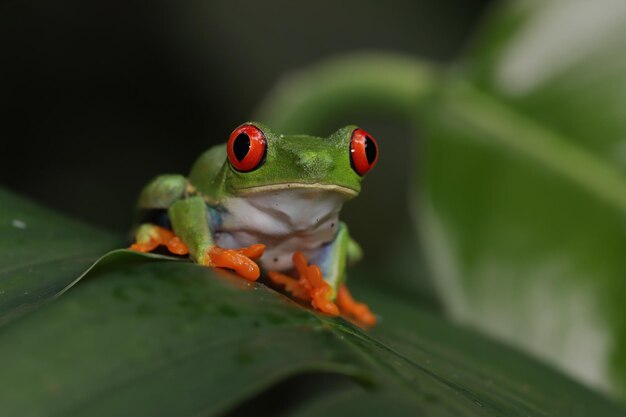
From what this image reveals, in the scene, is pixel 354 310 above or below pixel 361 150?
below

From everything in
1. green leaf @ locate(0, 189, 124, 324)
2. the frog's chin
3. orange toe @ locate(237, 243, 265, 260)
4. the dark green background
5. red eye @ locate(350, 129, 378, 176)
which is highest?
the dark green background

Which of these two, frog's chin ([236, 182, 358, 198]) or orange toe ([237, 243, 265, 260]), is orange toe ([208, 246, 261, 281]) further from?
frog's chin ([236, 182, 358, 198])

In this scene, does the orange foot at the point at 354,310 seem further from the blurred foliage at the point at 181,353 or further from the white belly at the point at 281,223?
the blurred foliage at the point at 181,353

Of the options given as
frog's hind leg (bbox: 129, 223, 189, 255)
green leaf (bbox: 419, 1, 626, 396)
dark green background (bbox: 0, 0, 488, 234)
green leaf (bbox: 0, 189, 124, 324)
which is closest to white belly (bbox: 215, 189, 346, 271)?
frog's hind leg (bbox: 129, 223, 189, 255)

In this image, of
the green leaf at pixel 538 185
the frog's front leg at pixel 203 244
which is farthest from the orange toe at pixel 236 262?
the green leaf at pixel 538 185

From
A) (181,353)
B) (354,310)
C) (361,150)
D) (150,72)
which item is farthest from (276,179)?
(150,72)

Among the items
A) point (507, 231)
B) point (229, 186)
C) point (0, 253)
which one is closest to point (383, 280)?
point (507, 231)

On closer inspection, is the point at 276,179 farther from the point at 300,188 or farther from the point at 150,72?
the point at 150,72
